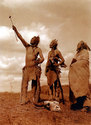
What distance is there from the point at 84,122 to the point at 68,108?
187 cm

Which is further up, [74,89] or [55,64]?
[55,64]

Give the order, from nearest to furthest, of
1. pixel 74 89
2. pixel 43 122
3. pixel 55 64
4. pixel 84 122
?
1. pixel 43 122
2. pixel 84 122
3. pixel 74 89
4. pixel 55 64

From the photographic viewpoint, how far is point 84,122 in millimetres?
7555

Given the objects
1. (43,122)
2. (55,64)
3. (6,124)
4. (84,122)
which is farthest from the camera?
(55,64)

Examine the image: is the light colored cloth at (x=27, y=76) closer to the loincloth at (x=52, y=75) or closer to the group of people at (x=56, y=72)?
the group of people at (x=56, y=72)

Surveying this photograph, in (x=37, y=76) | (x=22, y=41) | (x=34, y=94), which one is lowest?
(x=34, y=94)

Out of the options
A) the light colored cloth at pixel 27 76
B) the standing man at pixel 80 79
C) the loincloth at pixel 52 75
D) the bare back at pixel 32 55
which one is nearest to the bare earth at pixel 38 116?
the light colored cloth at pixel 27 76

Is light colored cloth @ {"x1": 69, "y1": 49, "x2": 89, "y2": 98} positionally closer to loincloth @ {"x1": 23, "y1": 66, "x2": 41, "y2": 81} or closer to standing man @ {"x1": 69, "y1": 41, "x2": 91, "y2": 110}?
standing man @ {"x1": 69, "y1": 41, "x2": 91, "y2": 110}

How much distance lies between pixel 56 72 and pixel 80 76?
1.21 m

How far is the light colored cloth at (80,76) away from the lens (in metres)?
8.77

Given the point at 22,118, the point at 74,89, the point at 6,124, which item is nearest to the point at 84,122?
the point at 74,89

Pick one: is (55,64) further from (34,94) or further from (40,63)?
(34,94)

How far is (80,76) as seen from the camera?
8922mm

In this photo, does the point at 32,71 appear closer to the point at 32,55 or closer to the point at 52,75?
the point at 32,55
